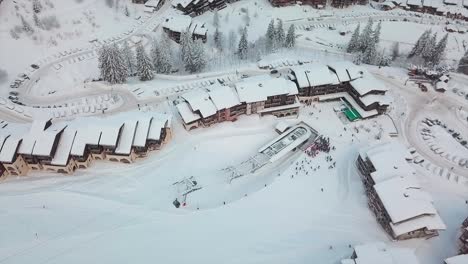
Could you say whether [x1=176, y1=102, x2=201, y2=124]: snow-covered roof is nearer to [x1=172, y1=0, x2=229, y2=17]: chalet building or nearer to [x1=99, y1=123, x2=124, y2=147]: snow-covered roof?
[x1=99, y1=123, x2=124, y2=147]: snow-covered roof

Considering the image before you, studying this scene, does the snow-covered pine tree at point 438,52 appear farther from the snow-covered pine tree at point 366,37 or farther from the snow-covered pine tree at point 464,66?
the snow-covered pine tree at point 366,37

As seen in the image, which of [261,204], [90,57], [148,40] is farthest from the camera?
[148,40]

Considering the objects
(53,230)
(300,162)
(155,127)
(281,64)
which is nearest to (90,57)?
(155,127)

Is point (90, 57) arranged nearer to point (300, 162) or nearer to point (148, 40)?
point (148, 40)

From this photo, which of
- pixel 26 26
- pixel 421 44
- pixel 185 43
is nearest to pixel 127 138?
pixel 185 43

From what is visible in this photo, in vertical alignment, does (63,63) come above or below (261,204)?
above

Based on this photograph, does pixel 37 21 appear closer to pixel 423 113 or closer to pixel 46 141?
pixel 46 141
